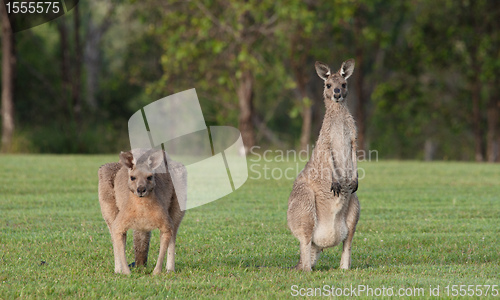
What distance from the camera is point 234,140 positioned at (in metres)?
24.5

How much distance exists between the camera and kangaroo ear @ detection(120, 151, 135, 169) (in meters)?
6.11

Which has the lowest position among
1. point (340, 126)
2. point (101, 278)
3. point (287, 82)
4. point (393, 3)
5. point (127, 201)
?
point (101, 278)

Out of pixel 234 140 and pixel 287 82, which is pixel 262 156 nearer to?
pixel 234 140

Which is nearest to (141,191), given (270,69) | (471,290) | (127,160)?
(127,160)

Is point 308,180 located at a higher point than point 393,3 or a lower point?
lower

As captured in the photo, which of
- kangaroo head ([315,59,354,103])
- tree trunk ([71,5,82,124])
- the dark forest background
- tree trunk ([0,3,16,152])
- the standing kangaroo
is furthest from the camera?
tree trunk ([71,5,82,124])

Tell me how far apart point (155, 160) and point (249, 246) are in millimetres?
2284

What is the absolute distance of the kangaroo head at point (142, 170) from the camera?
604cm

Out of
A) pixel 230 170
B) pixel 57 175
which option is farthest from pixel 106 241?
pixel 230 170

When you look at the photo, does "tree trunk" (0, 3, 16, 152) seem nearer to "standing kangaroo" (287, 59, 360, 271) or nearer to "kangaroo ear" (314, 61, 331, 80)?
"kangaroo ear" (314, 61, 331, 80)

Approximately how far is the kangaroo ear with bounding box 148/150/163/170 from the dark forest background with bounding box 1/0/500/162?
17048mm

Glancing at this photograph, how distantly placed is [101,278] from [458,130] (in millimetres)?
26040

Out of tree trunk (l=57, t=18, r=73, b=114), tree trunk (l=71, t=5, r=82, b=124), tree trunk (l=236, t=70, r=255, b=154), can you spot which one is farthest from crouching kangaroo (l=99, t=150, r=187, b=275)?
tree trunk (l=57, t=18, r=73, b=114)

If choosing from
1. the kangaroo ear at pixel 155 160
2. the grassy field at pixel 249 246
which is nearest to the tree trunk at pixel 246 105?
the grassy field at pixel 249 246
